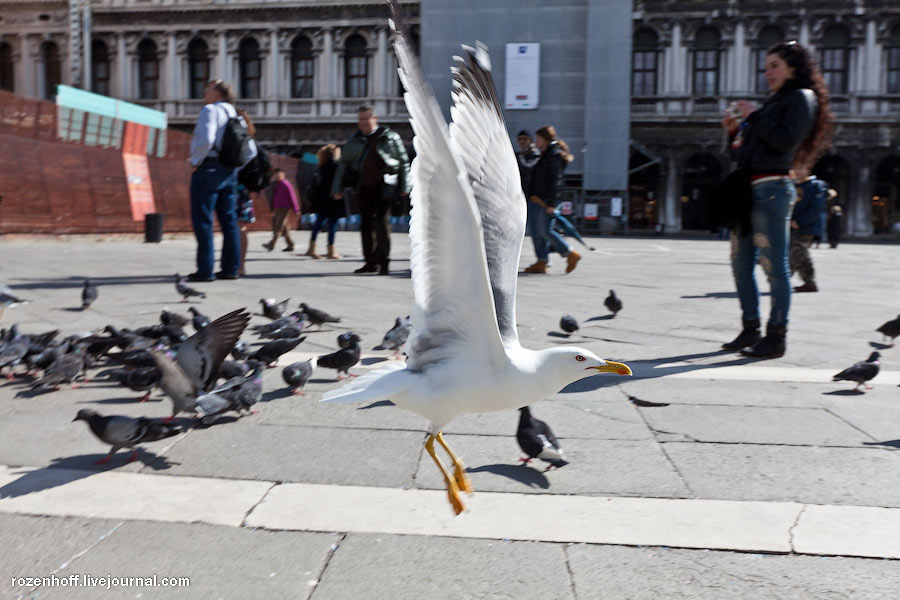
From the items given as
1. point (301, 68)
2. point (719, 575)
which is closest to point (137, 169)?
point (719, 575)

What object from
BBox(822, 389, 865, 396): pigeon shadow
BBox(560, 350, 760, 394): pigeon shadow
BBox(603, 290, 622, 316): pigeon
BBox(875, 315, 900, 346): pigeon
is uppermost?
BBox(603, 290, 622, 316): pigeon

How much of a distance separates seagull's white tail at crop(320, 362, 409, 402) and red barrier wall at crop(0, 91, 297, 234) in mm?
11847

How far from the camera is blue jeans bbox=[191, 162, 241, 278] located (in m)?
7.22

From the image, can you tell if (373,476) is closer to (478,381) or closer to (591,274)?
(478,381)

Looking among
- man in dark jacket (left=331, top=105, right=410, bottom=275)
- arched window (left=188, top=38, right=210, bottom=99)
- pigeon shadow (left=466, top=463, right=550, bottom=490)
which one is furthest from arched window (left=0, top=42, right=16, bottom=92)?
pigeon shadow (left=466, top=463, right=550, bottom=490)

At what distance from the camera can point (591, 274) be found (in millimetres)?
9664

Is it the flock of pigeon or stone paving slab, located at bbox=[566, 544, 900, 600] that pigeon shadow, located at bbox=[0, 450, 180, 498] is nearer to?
the flock of pigeon

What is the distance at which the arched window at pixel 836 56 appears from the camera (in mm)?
31078

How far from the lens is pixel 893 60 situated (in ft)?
101

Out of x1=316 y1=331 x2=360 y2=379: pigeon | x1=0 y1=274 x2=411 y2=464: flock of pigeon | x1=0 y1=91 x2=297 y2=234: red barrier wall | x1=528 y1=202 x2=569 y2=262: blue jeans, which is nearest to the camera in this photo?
x1=0 y1=274 x2=411 y2=464: flock of pigeon

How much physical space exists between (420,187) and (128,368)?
7.75ft

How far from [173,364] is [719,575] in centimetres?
203

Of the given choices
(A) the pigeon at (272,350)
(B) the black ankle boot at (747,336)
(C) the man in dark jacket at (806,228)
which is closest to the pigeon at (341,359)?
(A) the pigeon at (272,350)

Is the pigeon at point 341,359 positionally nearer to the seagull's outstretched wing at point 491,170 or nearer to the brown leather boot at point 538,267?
the seagull's outstretched wing at point 491,170
